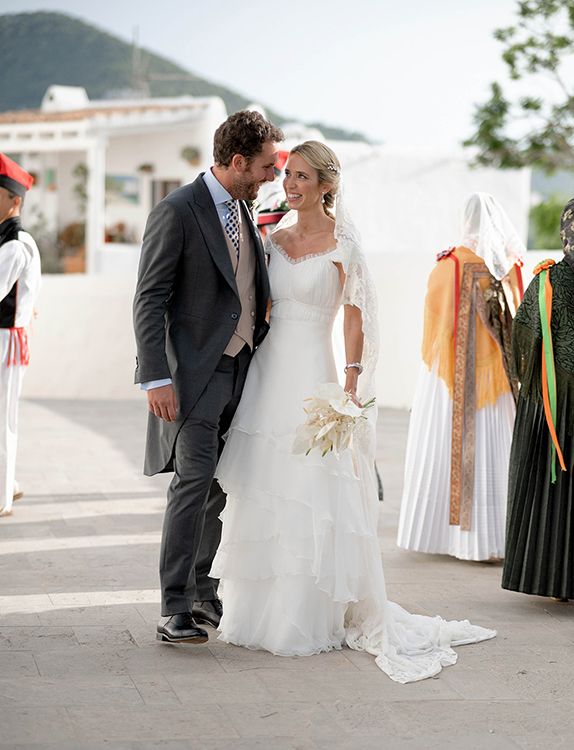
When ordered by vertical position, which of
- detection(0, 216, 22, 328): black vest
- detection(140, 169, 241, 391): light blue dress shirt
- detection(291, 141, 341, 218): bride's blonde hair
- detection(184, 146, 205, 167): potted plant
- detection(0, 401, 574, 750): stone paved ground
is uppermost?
detection(184, 146, 205, 167): potted plant

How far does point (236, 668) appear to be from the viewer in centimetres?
449

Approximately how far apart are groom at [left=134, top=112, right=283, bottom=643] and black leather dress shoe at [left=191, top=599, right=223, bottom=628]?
0.25 metres

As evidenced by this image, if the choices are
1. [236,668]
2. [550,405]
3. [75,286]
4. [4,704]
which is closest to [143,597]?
[236,668]

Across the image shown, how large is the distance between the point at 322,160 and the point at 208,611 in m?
1.87

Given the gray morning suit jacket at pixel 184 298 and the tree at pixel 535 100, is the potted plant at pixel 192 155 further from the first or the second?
the gray morning suit jacket at pixel 184 298

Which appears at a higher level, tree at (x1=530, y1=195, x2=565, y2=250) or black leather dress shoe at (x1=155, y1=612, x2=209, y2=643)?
tree at (x1=530, y1=195, x2=565, y2=250)

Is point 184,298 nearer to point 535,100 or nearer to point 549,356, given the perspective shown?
point 549,356

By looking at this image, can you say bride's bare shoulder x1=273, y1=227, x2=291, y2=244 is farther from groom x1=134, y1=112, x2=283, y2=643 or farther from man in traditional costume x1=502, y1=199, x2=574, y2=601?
man in traditional costume x1=502, y1=199, x2=574, y2=601

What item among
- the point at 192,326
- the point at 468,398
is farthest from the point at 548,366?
the point at 192,326

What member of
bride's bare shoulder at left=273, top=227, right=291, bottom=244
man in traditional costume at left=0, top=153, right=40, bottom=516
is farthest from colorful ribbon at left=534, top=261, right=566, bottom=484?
man in traditional costume at left=0, top=153, right=40, bottom=516

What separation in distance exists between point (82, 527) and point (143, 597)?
66.9 inches

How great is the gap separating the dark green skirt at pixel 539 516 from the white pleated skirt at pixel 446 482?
92 cm

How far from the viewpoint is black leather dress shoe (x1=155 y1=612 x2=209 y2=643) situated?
15.1 ft

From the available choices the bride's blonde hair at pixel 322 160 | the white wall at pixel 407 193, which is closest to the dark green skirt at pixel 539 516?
the bride's blonde hair at pixel 322 160
